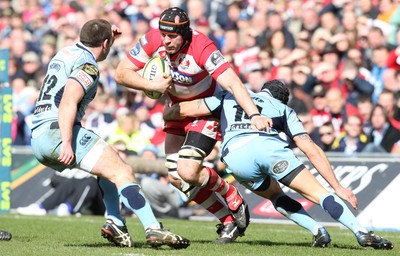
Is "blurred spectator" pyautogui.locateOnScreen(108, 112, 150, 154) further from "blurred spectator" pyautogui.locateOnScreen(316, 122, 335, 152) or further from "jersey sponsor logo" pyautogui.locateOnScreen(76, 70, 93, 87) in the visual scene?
"jersey sponsor logo" pyautogui.locateOnScreen(76, 70, 93, 87)

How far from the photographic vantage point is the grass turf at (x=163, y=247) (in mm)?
8836

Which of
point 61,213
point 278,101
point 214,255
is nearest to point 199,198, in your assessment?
point 278,101

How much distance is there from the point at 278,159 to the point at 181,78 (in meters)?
1.50

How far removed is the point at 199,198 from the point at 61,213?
5593mm

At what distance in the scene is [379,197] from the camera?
44.7ft

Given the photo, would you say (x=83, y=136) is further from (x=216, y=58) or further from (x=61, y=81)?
(x=216, y=58)

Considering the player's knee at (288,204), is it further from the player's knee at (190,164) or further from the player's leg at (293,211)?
the player's knee at (190,164)

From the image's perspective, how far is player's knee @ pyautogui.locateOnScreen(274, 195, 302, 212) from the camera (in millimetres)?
9945

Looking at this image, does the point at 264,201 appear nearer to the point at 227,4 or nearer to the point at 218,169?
the point at 218,169

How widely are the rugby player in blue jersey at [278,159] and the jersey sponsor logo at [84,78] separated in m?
1.68

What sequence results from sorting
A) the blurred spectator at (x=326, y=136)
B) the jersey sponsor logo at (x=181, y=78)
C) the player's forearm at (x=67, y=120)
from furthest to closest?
1. the blurred spectator at (x=326, y=136)
2. the jersey sponsor logo at (x=181, y=78)
3. the player's forearm at (x=67, y=120)

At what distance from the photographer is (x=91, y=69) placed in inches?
356

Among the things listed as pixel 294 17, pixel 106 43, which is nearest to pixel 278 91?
pixel 106 43

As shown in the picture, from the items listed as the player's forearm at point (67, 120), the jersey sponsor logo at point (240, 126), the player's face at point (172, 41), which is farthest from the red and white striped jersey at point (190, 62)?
the player's forearm at point (67, 120)
